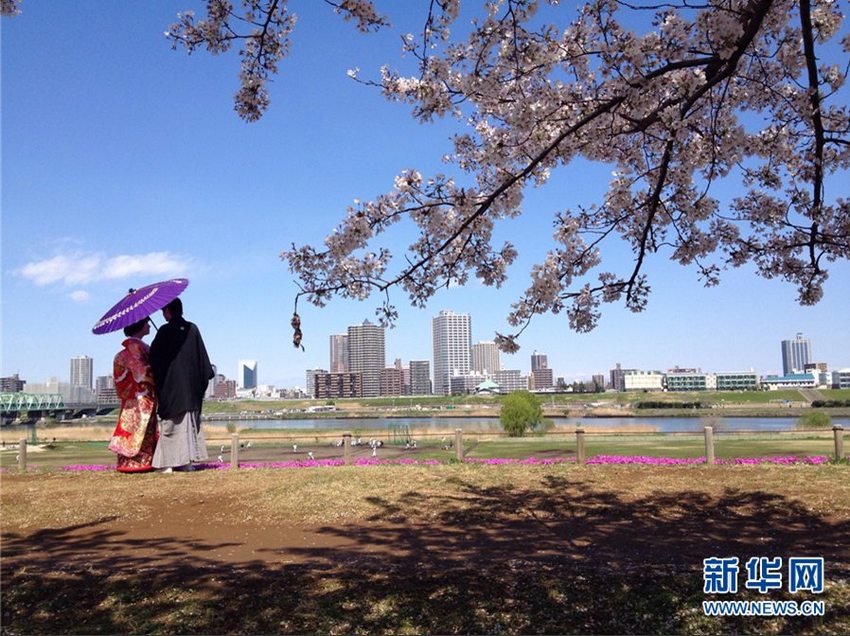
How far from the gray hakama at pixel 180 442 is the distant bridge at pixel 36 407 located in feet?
248

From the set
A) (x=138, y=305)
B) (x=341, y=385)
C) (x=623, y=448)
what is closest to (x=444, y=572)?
(x=138, y=305)

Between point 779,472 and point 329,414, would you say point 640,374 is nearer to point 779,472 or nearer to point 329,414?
point 329,414

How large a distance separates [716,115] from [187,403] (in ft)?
28.1

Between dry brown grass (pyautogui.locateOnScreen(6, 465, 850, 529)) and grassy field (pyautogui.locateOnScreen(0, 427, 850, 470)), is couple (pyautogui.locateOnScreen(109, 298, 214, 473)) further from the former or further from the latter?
grassy field (pyautogui.locateOnScreen(0, 427, 850, 470))

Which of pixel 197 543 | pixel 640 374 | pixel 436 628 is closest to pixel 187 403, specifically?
pixel 197 543

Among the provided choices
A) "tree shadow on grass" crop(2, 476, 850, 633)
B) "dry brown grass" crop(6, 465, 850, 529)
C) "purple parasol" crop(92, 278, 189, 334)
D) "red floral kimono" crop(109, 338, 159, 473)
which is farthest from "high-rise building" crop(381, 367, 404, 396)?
"tree shadow on grass" crop(2, 476, 850, 633)

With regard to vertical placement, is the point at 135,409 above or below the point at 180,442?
above

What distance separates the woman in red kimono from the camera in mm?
9633

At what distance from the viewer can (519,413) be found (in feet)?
95.6

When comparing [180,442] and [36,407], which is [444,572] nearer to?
[180,442]

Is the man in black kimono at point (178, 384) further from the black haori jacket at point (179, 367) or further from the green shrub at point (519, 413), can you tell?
the green shrub at point (519, 413)

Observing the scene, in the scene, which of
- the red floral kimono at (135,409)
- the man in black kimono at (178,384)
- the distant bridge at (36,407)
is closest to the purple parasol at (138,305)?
the man in black kimono at (178,384)

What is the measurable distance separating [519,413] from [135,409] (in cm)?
2136

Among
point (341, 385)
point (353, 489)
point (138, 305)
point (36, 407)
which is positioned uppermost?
point (138, 305)
